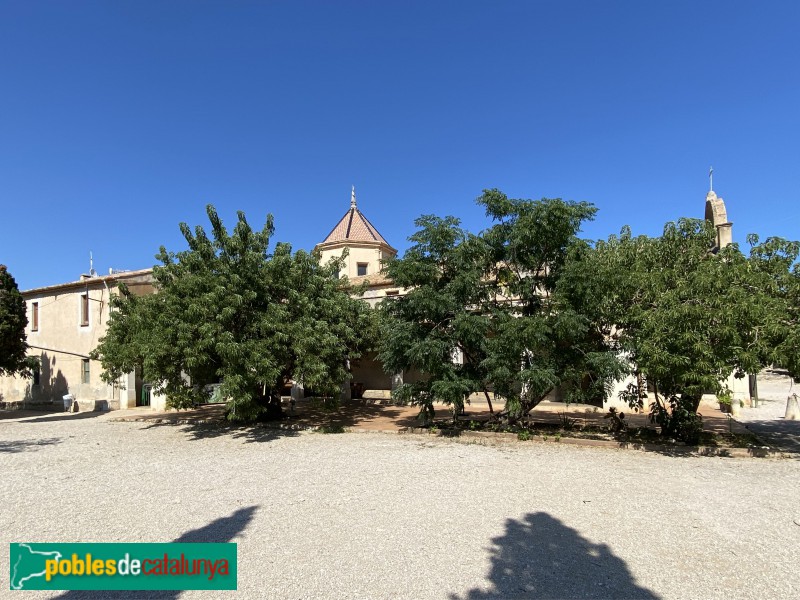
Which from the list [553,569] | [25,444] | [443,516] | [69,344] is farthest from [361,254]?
[553,569]

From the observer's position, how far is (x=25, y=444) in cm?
1246

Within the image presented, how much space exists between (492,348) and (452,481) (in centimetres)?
391

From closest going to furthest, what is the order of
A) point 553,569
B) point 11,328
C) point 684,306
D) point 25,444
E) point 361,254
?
point 553,569 < point 684,306 < point 25,444 < point 11,328 < point 361,254

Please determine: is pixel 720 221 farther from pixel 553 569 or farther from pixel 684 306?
pixel 553 569

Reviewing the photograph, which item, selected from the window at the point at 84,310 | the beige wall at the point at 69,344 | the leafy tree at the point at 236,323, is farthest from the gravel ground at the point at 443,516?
the window at the point at 84,310

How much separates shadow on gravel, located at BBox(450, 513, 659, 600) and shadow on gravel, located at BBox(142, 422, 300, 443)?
28.9 feet

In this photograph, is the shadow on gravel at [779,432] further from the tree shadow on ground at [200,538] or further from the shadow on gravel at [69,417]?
the shadow on gravel at [69,417]

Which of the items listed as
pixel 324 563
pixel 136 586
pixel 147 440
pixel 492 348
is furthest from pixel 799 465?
pixel 147 440

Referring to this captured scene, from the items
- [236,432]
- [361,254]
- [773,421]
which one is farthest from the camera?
[361,254]

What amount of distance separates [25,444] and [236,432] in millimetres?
5367

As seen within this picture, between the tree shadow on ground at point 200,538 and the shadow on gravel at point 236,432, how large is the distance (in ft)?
21.5

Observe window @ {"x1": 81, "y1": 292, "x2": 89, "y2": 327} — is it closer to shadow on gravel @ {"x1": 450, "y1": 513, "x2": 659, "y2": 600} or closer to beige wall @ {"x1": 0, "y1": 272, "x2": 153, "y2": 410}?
beige wall @ {"x1": 0, "y1": 272, "x2": 153, "y2": 410}

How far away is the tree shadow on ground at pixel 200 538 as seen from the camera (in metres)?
4.03

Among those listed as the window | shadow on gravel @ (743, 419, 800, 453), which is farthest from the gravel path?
the window
